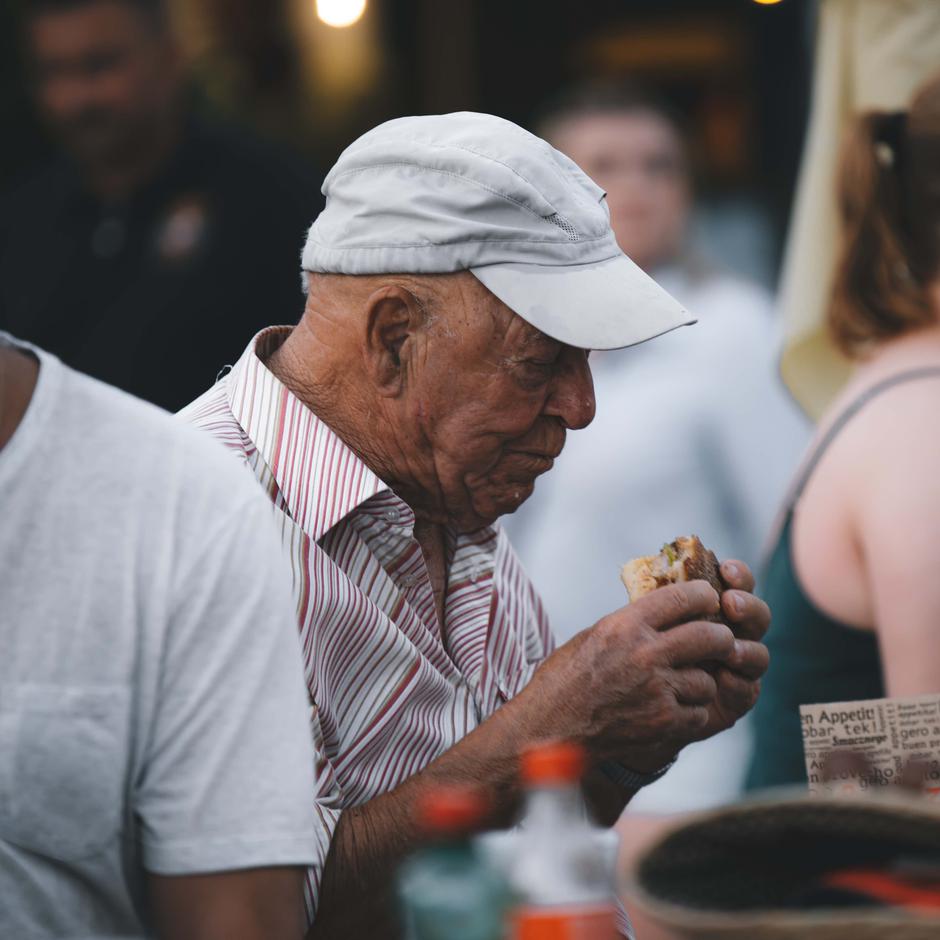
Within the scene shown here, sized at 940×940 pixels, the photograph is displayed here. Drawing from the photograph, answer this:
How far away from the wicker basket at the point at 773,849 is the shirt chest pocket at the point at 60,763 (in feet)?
1.75

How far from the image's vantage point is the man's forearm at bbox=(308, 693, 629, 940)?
1.85 meters

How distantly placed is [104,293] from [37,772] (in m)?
2.65

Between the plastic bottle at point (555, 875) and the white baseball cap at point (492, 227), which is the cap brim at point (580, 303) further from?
the plastic bottle at point (555, 875)

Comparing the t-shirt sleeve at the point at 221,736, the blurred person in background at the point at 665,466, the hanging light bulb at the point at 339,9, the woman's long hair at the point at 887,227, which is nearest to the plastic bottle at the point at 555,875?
the t-shirt sleeve at the point at 221,736

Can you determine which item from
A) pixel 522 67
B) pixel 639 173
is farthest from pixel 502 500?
pixel 522 67

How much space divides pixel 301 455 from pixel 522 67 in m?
6.46

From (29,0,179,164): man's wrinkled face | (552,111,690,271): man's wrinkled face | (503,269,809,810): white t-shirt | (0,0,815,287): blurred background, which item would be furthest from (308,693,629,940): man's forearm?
(0,0,815,287): blurred background

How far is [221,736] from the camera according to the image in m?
1.51

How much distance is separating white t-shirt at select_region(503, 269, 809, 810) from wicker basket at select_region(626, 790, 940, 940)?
7.98ft

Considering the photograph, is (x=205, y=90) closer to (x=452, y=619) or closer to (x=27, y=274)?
(x=27, y=274)

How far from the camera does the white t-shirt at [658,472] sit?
3980 millimetres

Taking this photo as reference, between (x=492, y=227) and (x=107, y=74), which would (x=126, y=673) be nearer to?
(x=492, y=227)

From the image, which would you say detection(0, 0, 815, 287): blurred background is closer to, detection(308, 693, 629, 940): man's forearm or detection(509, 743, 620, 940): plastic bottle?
detection(308, 693, 629, 940): man's forearm

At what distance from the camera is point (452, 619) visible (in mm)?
2172
